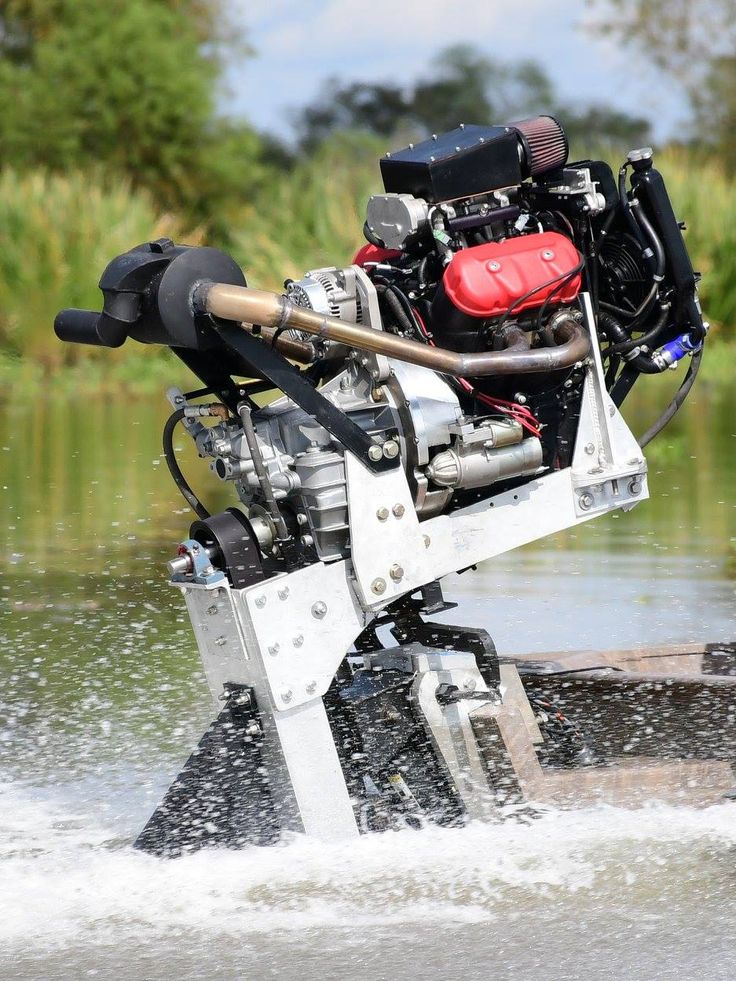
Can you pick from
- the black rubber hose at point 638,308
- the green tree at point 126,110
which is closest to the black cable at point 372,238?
the black rubber hose at point 638,308

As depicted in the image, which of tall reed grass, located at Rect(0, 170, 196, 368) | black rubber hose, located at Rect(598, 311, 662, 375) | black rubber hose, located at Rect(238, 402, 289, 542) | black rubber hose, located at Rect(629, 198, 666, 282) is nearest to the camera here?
black rubber hose, located at Rect(238, 402, 289, 542)

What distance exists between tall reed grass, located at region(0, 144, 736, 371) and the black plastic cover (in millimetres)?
9190

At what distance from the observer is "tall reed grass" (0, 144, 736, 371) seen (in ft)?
41.7

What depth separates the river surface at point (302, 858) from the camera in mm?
2605

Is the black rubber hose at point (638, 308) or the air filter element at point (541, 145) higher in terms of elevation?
the air filter element at point (541, 145)

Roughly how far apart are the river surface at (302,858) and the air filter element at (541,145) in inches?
61.4

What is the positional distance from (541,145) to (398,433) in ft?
2.91

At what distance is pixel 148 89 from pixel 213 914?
22.7 m

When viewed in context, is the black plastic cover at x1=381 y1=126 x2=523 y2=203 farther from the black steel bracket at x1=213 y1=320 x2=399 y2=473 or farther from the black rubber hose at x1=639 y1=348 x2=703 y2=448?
the black rubber hose at x1=639 y1=348 x2=703 y2=448

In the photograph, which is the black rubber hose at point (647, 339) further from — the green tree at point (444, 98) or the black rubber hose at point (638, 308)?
the green tree at point (444, 98)

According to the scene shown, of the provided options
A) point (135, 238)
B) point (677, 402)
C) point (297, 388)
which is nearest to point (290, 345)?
point (297, 388)

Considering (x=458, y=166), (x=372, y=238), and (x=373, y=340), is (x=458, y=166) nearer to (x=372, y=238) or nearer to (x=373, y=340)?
(x=372, y=238)

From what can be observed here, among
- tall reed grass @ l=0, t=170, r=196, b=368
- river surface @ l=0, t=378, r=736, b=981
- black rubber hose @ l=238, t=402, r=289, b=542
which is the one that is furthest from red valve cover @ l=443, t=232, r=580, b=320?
tall reed grass @ l=0, t=170, r=196, b=368

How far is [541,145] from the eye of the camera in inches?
141
